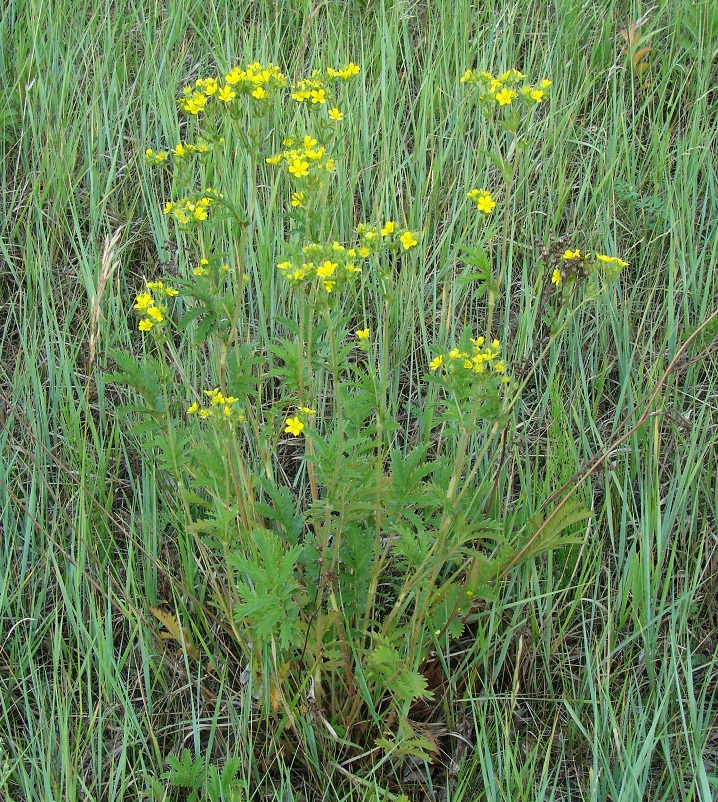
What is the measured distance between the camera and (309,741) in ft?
6.53

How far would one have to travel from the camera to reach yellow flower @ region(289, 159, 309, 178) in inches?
70.1

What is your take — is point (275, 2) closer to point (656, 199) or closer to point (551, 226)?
point (551, 226)

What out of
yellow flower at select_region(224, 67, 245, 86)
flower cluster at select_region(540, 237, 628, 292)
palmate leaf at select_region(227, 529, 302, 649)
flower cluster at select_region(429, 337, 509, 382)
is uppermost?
yellow flower at select_region(224, 67, 245, 86)

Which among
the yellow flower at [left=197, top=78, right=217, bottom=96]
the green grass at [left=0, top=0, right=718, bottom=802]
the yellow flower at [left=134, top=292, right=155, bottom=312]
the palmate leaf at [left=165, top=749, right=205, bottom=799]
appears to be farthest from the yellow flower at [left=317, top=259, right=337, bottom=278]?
the palmate leaf at [left=165, top=749, right=205, bottom=799]

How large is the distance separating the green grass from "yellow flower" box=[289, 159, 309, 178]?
2.60 ft

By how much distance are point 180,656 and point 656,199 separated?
2319 mm

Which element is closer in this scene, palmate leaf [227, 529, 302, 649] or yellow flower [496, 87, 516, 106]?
palmate leaf [227, 529, 302, 649]

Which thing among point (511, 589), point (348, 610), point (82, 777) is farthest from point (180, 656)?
point (511, 589)

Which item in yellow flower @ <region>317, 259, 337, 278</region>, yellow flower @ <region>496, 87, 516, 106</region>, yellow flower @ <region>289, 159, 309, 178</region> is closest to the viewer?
yellow flower @ <region>317, 259, 337, 278</region>

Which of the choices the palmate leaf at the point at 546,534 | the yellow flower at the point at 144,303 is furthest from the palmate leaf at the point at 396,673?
the yellow flower at the point at 144,303

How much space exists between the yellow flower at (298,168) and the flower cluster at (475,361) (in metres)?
0.52

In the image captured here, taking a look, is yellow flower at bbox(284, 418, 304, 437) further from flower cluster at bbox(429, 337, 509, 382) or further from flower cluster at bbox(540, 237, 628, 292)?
flower cluster at bbox(540, 237, 628, 292)

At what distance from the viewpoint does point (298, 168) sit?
5.85ft

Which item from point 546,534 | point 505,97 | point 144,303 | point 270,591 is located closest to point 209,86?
point 144,303
